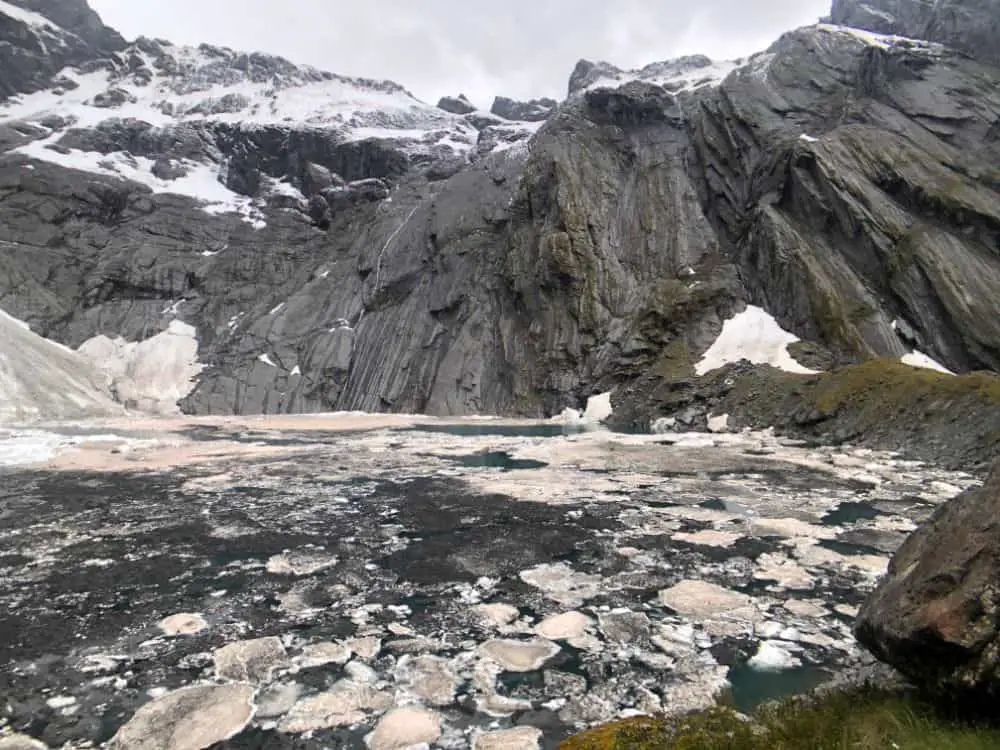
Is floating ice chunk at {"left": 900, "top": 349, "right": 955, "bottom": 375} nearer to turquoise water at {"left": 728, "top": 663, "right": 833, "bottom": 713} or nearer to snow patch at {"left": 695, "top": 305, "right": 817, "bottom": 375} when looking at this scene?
snow patch at {"left": 695, "top": 305, "right": 817, "bottom": 375}

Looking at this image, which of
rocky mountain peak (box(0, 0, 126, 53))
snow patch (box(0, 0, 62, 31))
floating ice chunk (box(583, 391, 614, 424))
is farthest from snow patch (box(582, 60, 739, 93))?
snow patch (box(0, 0, 62, 31))

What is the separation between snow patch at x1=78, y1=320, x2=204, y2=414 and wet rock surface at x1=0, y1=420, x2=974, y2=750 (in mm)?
69793

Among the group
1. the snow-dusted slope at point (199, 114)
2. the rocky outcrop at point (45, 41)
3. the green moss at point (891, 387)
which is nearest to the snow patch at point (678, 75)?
the snow-dusted slope at point (199, 114)

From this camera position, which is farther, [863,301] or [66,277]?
[66,277]

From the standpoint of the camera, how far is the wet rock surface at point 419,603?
6.87 m

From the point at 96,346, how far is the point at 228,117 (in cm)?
8590

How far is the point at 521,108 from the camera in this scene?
572 ft

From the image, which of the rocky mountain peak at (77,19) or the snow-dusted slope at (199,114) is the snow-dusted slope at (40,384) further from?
the rocky mountain peak at (77,19)

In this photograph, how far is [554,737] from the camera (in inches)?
245

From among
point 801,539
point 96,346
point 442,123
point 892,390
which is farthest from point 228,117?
point 801,539

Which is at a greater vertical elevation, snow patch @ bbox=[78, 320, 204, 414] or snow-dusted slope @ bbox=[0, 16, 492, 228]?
snow-dusted slope @ bbox=[0, 16, 492, 228]

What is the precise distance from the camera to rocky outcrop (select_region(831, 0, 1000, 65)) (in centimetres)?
8012

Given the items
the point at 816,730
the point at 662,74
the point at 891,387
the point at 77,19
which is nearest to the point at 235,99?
the point at 77,19

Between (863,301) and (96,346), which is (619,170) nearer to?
(863,301)
